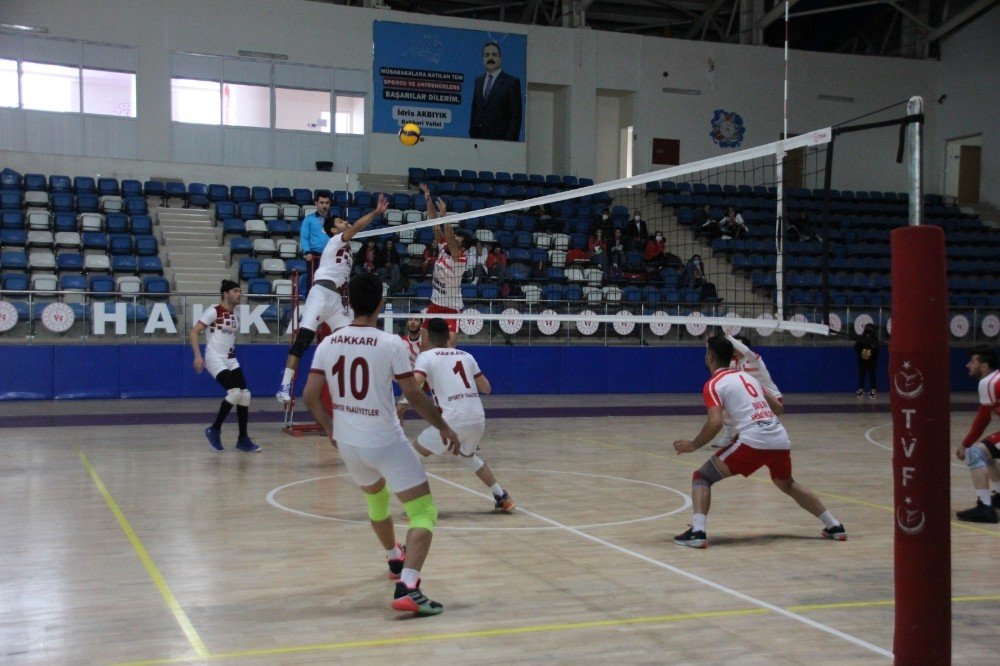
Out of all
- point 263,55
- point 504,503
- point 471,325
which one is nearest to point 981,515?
point 504,503

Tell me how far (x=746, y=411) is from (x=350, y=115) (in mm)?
21667

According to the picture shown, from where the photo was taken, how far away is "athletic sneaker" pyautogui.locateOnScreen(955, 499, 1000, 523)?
27.0ft

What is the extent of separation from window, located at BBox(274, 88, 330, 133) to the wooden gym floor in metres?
15.9

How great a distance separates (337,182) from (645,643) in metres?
22.1

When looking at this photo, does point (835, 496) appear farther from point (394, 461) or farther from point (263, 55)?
point (263, 55)

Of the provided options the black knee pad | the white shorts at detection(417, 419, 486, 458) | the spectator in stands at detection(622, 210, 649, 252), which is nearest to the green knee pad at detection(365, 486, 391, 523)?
the white shorts at detection(417, 419, 486, 458)

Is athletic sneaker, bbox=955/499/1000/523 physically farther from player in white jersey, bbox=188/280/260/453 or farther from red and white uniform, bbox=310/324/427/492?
player in white jersey, bbox=188/280/260/453

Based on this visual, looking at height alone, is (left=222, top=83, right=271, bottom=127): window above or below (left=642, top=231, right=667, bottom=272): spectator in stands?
above

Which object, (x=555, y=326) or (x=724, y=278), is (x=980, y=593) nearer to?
(x=555, y=326)

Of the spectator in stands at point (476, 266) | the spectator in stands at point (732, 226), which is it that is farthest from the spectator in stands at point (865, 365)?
the spectator in stands at point (476, 266)

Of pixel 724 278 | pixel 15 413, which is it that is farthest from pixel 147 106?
pixel 724 278

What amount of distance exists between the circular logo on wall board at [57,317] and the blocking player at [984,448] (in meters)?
14.2

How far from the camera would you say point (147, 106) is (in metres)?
24.8

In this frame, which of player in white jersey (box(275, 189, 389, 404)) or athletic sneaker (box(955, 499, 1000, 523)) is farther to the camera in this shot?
player in white jersey (box(275, 189, 389, 404))
